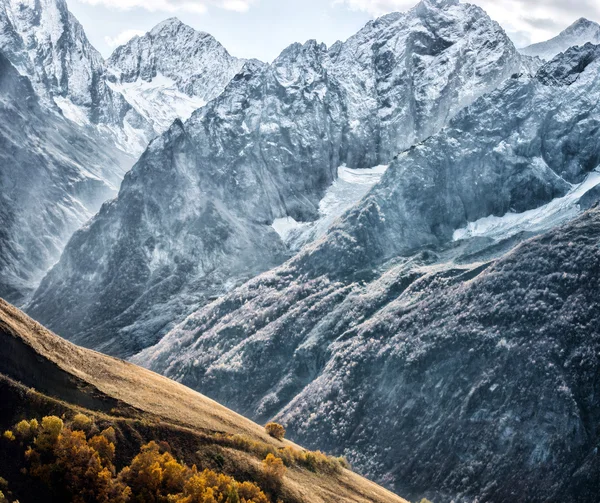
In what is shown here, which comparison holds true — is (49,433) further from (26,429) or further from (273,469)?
(273,469)

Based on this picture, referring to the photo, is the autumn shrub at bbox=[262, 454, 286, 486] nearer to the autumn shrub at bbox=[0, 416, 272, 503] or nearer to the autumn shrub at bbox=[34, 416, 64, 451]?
the autumn shrub at bbox=[0, 416, 272, 503]

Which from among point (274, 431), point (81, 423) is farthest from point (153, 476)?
point (274, 431)

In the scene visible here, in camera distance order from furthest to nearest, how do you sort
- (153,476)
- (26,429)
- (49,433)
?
(153,476), (26,429), (49,433)

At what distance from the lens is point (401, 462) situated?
17000cm

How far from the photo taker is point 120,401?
248 feet

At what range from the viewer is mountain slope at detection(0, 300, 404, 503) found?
2707 inches

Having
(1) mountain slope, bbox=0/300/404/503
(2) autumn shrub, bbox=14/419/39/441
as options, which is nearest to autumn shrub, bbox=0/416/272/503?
(2) autumn shrub, bbox=14/419/39/441

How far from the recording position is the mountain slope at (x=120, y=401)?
226 feet

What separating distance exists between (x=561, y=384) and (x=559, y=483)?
1112 inches

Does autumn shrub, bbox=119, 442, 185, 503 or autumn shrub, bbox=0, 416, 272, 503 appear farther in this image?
autumn shrub, bbox=119, 442, 185, 503

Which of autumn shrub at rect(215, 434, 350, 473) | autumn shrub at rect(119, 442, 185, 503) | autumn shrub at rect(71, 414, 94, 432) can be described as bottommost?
autumn shrub at rect(215, 434, 350, 473)

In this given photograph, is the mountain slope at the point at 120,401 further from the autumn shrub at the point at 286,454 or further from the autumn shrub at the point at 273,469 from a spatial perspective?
the autumn shrub at the point at 273,469

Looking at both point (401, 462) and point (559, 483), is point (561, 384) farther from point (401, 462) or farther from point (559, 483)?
point (401, 462)

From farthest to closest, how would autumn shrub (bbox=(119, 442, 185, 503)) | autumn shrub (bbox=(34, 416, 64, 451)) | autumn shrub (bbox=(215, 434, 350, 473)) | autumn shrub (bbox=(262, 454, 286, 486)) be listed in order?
1. autumn shrub (bbox=(215, 434, 350, 473))
2. autumn shrub (bbox=(262, 454, 286, 486))
3. autumn shrub (bbox=(119, 442, 185, 503))
4. autumn shrub (bbox=(34, 416, 64, 451))
